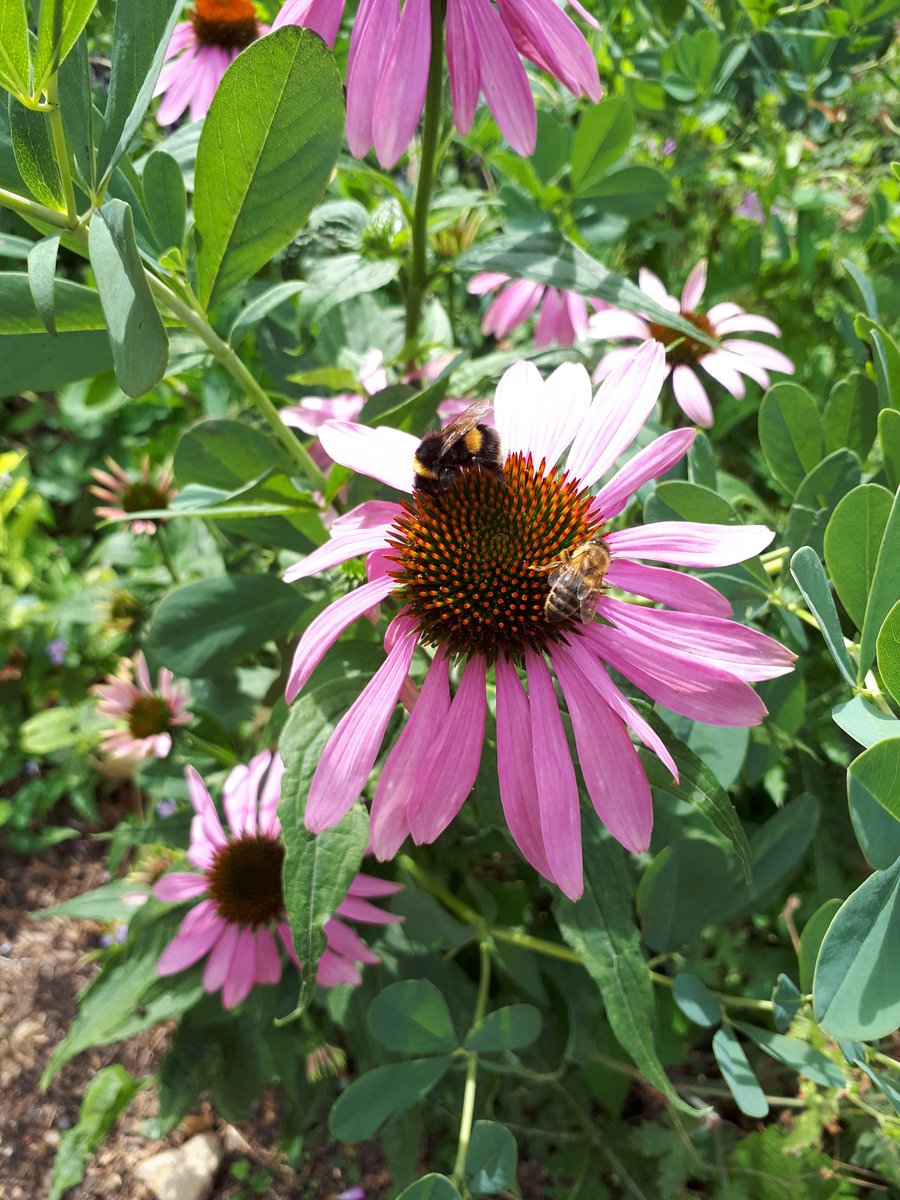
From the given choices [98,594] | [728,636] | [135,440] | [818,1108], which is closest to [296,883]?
[728,636]

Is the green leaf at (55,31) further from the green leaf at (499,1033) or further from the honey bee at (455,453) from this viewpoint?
the green leaf at (499,1033)

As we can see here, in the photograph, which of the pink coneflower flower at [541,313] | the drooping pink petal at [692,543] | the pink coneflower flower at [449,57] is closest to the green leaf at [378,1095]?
the drooping pink petal at [692,543]

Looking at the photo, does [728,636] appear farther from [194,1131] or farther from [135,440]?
[135,440]

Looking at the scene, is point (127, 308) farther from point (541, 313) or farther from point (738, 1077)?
point (541, 313)

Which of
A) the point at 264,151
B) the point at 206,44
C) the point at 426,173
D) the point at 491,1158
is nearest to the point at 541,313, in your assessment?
the point at 426,173

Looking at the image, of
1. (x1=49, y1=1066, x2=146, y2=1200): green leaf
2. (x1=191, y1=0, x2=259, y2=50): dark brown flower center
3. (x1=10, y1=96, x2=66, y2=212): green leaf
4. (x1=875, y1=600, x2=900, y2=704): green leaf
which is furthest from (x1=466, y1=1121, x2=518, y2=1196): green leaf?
(x1=191, y1=0, x2=259, y2=50): dark brown flower center
